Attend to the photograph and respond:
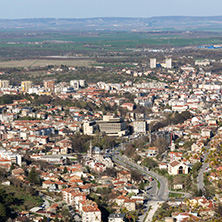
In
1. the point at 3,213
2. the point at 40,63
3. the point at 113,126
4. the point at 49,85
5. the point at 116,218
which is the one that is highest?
the point at 3,213

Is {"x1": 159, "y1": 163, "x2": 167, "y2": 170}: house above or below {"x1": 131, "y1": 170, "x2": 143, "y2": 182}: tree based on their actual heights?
below

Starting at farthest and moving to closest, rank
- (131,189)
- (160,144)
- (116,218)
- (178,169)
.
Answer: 1. (160,144)
2. (178,169)
3. (131,189)
4. (116,218)

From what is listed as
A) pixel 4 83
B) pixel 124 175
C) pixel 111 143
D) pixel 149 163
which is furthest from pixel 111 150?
pixel 4 83

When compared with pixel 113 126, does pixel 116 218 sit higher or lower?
higher

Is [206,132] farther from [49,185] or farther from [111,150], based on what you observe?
[49,185]

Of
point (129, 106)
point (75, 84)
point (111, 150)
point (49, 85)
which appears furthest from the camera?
point (75, 84)

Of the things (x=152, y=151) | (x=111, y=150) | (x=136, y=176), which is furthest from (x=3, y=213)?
(x=111, y=150)

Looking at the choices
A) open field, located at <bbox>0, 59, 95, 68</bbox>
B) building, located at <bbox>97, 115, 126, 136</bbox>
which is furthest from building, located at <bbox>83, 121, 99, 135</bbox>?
open field, located at <bbox>0, 59, 95, 68</bbox>

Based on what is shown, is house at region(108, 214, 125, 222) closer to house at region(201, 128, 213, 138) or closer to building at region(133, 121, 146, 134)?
house at region(201, 128, 213, 138)

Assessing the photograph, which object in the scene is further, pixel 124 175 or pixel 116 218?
pixel 124 175

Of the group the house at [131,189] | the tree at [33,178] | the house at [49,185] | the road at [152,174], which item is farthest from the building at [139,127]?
the house at [49,185]

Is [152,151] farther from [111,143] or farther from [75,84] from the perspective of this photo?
[75,84]

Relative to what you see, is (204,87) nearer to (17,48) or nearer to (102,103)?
(102,103)
